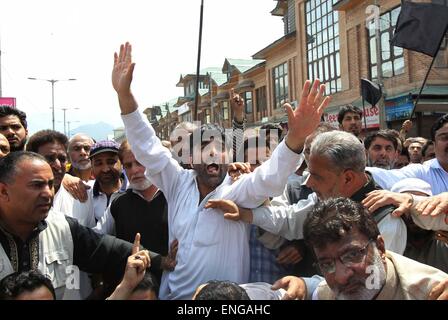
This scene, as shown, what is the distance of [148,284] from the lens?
7.64 ft

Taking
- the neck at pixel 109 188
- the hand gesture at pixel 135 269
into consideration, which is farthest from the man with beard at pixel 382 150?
the hand gesture at pixel 135 269

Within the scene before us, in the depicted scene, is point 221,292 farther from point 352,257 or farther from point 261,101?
point 261,101

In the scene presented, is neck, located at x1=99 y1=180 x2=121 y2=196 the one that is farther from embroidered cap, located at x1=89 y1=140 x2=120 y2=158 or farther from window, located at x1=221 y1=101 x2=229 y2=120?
window, located at x1=221 y1=101 x2=229 y2=120

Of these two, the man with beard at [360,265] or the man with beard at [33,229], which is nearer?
the man with beard at [360,265]

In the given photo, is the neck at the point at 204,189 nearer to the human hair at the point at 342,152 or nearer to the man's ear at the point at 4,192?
the human hair at the point at 342,152

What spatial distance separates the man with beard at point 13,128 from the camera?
144 inches

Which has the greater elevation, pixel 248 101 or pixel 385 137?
pixel 248 101

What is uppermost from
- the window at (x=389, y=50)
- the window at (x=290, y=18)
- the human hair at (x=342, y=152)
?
the window at (x=290, y=18)

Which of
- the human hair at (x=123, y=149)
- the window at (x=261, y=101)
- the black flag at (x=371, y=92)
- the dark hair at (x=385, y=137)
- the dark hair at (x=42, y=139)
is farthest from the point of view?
the window at (x=261, y=101)

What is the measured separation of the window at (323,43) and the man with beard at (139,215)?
1778 cm

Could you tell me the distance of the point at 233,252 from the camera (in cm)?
245

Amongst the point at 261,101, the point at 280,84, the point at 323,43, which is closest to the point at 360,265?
the point at 323,43

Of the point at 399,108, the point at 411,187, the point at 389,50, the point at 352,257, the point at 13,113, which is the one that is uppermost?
the point at 389,50

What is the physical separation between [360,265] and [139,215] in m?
1.60
